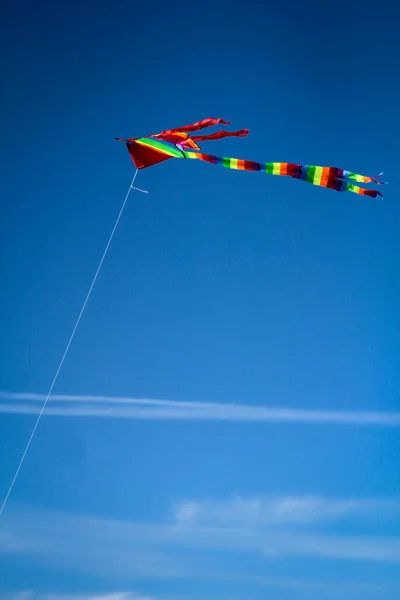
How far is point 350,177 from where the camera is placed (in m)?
13.1

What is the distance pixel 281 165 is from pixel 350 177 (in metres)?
1.09

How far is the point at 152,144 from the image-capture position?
14219 mm

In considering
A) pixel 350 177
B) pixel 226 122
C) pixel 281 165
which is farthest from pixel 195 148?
pixel 350 177

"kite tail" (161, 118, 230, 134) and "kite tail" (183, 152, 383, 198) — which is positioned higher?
"kite tail" (161, 118, 230, 134)

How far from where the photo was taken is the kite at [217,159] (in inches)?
516

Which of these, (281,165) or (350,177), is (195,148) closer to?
(281,165)

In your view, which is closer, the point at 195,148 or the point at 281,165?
the point at 281,165

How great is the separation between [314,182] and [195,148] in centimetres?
222

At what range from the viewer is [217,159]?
1380 centimetres

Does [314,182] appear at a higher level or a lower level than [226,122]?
lower

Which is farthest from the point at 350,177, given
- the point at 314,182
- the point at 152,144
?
the point at 152,144

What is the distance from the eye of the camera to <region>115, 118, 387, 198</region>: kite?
1312 centimetres

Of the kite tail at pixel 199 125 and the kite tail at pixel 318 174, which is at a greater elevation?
the kite tail at pixel 199 125

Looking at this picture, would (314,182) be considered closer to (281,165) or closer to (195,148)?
(281,165)
